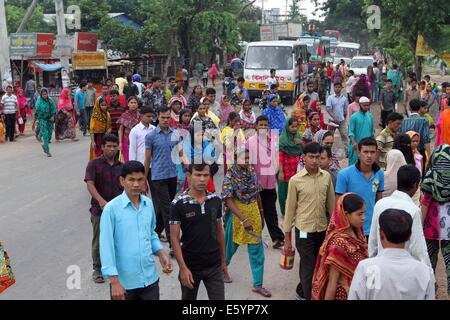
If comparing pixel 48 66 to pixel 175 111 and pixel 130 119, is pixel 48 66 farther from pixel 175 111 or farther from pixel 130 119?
pixel 130 119

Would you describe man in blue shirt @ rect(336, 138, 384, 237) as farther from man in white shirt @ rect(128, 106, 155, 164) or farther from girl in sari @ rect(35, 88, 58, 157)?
girl in sari @ rect(35, 88, 58, 157)

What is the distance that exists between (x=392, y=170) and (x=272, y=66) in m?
18.2

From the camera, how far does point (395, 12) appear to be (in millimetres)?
17219

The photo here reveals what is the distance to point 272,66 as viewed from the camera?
2370 cm

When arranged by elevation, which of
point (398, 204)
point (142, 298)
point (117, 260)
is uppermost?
point (398, 204)

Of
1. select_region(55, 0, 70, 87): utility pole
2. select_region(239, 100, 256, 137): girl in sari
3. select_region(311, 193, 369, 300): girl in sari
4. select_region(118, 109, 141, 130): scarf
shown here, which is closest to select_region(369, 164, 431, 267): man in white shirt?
select_region(311, 193, 369, 300): girl in sari

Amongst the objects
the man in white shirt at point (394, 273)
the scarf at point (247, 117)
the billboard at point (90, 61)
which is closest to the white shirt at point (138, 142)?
the scarf at point (247, 117)

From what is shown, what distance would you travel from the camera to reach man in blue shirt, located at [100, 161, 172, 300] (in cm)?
402

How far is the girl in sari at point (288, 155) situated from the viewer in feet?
25.6

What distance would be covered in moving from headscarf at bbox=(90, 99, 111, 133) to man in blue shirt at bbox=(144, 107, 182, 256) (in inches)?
121

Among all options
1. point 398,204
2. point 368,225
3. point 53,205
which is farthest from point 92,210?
point 53,205
